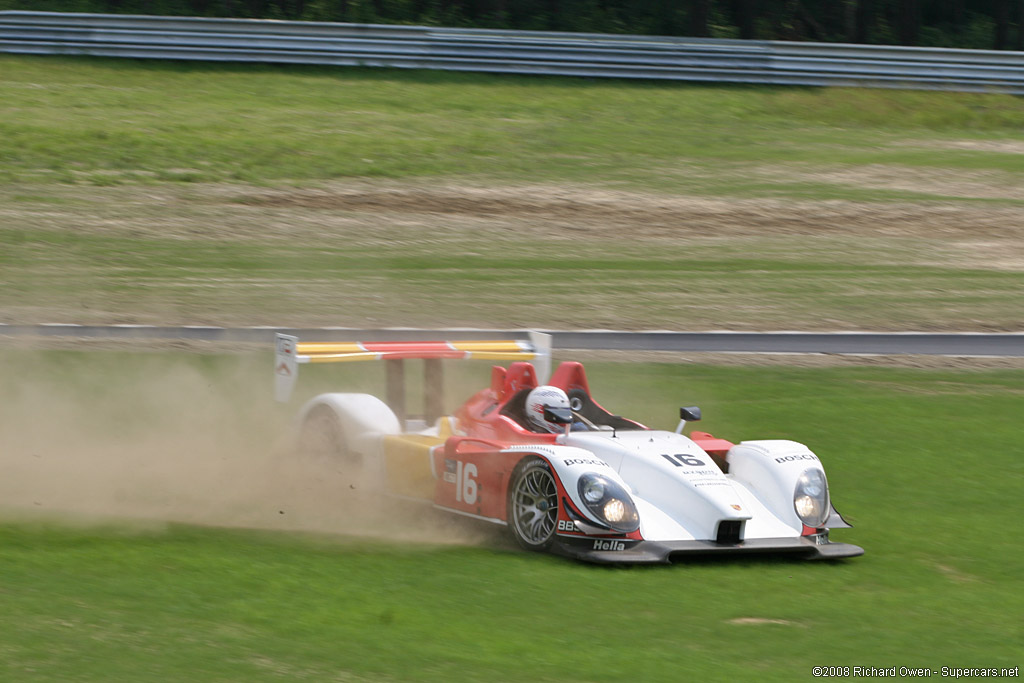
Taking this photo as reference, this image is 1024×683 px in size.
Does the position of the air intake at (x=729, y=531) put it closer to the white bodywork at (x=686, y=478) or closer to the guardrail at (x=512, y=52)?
the white bodywork at (x=686, y=478)

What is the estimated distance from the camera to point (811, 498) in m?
8.74

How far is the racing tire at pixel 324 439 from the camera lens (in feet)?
33.9

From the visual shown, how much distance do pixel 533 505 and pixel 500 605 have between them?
1.54 metres

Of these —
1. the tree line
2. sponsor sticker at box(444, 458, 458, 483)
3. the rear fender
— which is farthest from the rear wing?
the tree line

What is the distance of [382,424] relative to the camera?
10.2m

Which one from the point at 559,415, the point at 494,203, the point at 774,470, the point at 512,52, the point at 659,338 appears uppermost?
the point at 512,52

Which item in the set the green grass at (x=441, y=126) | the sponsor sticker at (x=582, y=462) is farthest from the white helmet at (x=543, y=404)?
the green grass at (x=441, y=126)

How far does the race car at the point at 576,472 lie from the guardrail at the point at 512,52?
1602cm

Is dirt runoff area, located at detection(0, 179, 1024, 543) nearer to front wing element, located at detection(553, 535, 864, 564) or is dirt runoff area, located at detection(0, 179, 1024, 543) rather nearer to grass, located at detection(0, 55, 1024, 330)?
grass, located at detection(0, 55, 1024, 330)

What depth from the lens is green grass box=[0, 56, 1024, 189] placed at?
2202 cm

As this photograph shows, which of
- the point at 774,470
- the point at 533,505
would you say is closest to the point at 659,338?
the point at 774,470

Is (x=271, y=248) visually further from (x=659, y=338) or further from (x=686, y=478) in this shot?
(x=686, y=478)

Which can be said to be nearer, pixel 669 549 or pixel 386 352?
pixel 669 549

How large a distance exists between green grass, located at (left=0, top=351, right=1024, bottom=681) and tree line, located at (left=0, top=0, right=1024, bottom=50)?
21.4 meters
